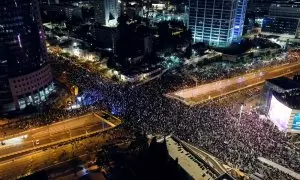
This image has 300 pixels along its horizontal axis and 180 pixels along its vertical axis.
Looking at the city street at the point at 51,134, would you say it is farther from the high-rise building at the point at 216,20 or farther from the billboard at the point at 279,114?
the high-rise building at the point at 216,20

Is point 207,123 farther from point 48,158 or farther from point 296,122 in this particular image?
point 48,158

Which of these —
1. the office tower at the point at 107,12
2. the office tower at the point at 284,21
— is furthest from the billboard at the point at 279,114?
the office tower at the point at 107,12

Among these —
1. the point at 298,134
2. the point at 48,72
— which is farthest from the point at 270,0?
the point at 48,72

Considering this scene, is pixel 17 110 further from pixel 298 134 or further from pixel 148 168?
pixel 298 134

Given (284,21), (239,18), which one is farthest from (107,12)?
(284,21)

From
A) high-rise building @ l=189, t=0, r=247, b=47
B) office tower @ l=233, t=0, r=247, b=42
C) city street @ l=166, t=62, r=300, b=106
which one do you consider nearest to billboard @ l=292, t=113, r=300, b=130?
city street @ l=166, t=62, r=300, b=106

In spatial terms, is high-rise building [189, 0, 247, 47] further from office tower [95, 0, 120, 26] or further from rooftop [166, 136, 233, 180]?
rooftop [166, 136, 233, 180]
